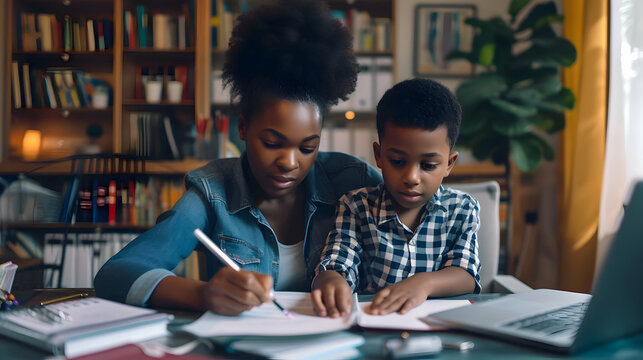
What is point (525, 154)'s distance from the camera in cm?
260

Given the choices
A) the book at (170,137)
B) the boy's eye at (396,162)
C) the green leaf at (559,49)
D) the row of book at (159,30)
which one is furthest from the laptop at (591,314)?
the row of book at (159,30)

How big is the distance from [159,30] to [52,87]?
2.64 ft

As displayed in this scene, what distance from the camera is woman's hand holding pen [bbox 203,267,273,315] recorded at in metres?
0.72

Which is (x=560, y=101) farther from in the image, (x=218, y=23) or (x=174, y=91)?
(x=174, y=91)

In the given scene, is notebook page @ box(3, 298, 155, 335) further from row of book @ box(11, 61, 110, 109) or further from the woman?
row of book @ box(11, 61, 110, 109)

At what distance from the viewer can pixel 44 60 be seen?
3.43m

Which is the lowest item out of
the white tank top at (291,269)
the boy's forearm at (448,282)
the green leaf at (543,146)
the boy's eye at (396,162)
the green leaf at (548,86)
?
the white tank top at (291,269)

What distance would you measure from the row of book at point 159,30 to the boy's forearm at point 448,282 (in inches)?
111

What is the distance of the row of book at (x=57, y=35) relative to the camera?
335cm

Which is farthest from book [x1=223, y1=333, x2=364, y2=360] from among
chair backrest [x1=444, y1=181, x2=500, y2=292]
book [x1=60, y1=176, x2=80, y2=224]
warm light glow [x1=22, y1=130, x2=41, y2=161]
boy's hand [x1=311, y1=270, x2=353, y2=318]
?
warm light glow [x1=22, y1=130, x2=41, y2=161]

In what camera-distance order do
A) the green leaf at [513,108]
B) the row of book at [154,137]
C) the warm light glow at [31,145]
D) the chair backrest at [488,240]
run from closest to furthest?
the chair backrest at [488,240], the green leaf at [513,108], the row of book at [154,137], the warm light glow at [31,145]

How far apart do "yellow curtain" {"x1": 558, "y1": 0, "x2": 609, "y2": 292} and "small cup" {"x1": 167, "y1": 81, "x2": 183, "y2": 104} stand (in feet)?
7.68

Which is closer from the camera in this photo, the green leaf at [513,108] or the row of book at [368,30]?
the green leaf at [513,108]

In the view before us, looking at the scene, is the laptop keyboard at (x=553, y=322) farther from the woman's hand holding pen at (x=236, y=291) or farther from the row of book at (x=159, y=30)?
the row of book at (x=159, y=30)
